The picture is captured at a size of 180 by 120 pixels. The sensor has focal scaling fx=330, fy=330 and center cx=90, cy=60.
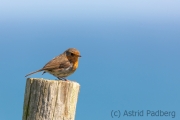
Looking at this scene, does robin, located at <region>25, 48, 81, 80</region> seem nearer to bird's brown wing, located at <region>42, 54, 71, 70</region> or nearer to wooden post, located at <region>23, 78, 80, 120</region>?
bird's brown wing, located at <region>42, 54, 71, 70</region>

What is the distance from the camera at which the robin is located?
8.55 metres

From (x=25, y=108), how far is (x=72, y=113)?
2.11ft

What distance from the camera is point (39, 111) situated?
4379mm

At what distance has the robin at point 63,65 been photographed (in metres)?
8.55

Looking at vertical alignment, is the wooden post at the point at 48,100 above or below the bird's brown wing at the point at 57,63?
below

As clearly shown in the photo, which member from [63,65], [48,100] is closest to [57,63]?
[63,65]

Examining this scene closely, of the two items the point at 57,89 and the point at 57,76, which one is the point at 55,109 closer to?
the point at 57,89

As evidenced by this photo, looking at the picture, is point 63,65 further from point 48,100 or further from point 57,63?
point 48,100

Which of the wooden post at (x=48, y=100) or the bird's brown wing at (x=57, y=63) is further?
the bird's brown wing at (x=57, y=63)

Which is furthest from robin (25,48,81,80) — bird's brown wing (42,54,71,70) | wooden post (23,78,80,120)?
wooden post (23,78,80,120)

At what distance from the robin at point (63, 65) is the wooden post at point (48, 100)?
4001mm

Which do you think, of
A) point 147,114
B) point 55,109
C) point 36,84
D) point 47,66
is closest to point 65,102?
point 55,109

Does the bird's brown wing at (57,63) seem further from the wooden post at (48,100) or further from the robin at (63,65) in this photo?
the wooden post at (48,100)

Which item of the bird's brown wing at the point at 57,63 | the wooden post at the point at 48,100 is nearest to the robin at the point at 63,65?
the bird's brown wing at the point at 57,63
